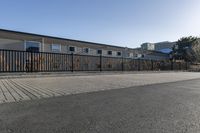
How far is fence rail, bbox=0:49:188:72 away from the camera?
11984 mm

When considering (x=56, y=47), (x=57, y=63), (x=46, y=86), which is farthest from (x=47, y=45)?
(x=46, y=86)

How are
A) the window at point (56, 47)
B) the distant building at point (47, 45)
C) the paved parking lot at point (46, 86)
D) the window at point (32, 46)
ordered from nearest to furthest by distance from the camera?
the paved parking lot at point (46, 86)
the distant building at point (47, 45)
the window at point (32, 46)
the window at point (56, 47)

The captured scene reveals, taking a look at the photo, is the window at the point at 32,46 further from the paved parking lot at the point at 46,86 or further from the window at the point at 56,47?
the paved parking lot at the point at 46,86

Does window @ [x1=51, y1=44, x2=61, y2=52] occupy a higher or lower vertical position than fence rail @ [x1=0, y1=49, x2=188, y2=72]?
higher

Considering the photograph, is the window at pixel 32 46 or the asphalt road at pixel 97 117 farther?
the window at pixel 32 46

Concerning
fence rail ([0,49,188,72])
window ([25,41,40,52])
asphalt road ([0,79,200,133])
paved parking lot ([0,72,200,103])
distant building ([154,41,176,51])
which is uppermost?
distant building ([154,41,176,51])

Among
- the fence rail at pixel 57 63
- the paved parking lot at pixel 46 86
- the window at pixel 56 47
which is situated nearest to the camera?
the paved parking lot at pixel 46 86

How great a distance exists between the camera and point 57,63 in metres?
14.0

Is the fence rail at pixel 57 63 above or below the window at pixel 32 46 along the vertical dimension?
below

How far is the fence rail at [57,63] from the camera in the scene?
12.0 metres

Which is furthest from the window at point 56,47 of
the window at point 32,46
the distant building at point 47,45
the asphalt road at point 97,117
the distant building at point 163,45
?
the distant building at point 163,45

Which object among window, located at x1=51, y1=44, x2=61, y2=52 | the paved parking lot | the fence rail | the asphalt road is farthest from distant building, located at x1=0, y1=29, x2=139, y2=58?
the asphalt road

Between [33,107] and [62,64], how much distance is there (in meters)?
10.4

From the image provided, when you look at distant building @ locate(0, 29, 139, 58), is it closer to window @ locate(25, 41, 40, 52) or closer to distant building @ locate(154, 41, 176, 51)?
window @ locate(25, 41, 40, 52)
